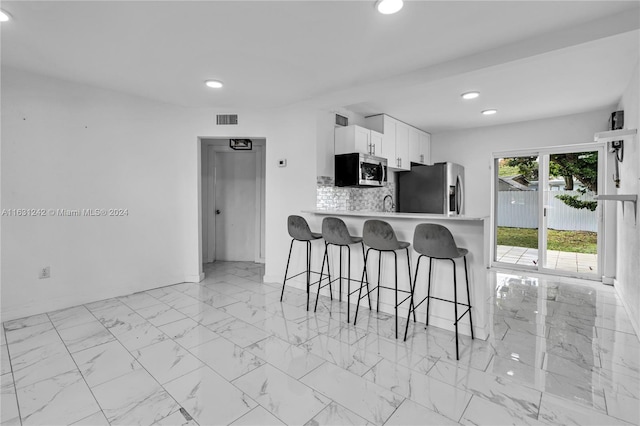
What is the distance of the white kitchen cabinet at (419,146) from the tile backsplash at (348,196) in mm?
611

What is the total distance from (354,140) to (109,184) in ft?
9.75

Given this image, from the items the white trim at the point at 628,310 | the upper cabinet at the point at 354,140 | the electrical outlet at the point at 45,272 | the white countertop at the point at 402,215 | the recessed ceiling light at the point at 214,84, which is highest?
the recessed ceiling light at the point at 214,84

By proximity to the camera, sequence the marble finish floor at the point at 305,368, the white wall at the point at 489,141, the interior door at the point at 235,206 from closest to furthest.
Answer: the marble finish floor at the point at 305,368, the white wall at the point at 489,141, the interior door at the point at 235,206

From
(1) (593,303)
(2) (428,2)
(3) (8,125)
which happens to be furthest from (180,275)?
(1) (593,303)

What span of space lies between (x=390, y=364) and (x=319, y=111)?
2.88 metres

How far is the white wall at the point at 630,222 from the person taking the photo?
9.02 ft

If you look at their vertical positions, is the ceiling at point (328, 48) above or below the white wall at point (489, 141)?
above

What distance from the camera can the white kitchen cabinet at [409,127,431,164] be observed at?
5.16m

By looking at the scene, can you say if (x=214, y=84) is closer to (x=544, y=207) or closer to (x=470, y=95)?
(x=470, y=95)

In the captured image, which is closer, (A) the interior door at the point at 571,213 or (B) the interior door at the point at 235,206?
(A) the interior door at the point at 571,213

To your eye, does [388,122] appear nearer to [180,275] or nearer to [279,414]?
[180,275]

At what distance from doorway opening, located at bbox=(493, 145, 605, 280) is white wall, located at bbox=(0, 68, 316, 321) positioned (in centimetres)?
350

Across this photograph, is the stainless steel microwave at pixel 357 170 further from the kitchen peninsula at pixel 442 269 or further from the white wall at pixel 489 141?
the white wall at pixel 489 141

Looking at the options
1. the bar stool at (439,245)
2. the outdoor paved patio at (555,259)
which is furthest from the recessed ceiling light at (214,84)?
the outdoor paved patio at (555,259)
